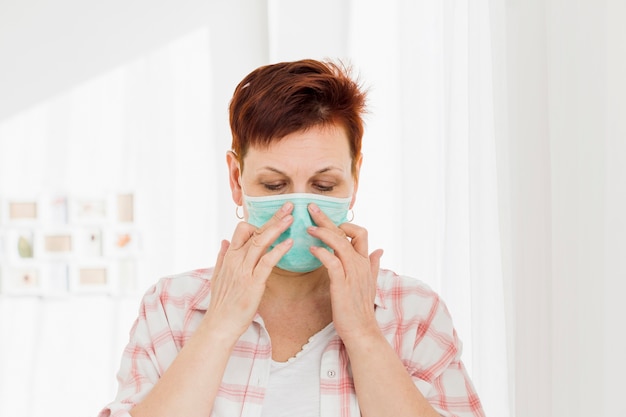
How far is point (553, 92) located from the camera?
1031mm

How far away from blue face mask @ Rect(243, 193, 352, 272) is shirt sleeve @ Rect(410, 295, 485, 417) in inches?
10.1

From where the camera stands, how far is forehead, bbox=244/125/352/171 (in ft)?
4.27

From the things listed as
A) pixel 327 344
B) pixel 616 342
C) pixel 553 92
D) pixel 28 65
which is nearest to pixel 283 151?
pixel 327 344

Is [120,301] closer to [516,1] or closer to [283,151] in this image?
[283,151]

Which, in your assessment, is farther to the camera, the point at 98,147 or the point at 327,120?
the point at 98,147

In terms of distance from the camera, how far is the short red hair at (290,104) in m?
1.32

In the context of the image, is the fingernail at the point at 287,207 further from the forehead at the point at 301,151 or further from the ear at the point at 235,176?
the ear at the point at 235,176

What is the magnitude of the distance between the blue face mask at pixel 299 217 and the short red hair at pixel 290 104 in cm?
11

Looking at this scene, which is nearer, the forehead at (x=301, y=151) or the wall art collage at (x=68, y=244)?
the forehead at (x=301, y=151)

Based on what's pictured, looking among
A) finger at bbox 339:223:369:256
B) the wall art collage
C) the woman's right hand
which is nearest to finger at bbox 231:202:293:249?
the woman's right hand

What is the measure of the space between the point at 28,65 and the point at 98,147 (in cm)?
55

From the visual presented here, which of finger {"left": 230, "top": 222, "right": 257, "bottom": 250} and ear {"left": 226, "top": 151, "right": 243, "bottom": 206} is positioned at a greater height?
ear {"left": 226, "top": 151, "right": 243, "bottom": 206}

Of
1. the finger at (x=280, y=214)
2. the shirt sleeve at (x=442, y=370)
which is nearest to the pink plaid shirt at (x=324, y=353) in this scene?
the shirt sleeve at (x=442, y=370)

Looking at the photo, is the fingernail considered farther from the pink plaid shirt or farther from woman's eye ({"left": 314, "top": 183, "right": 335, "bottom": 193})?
the pink plaid shirt
